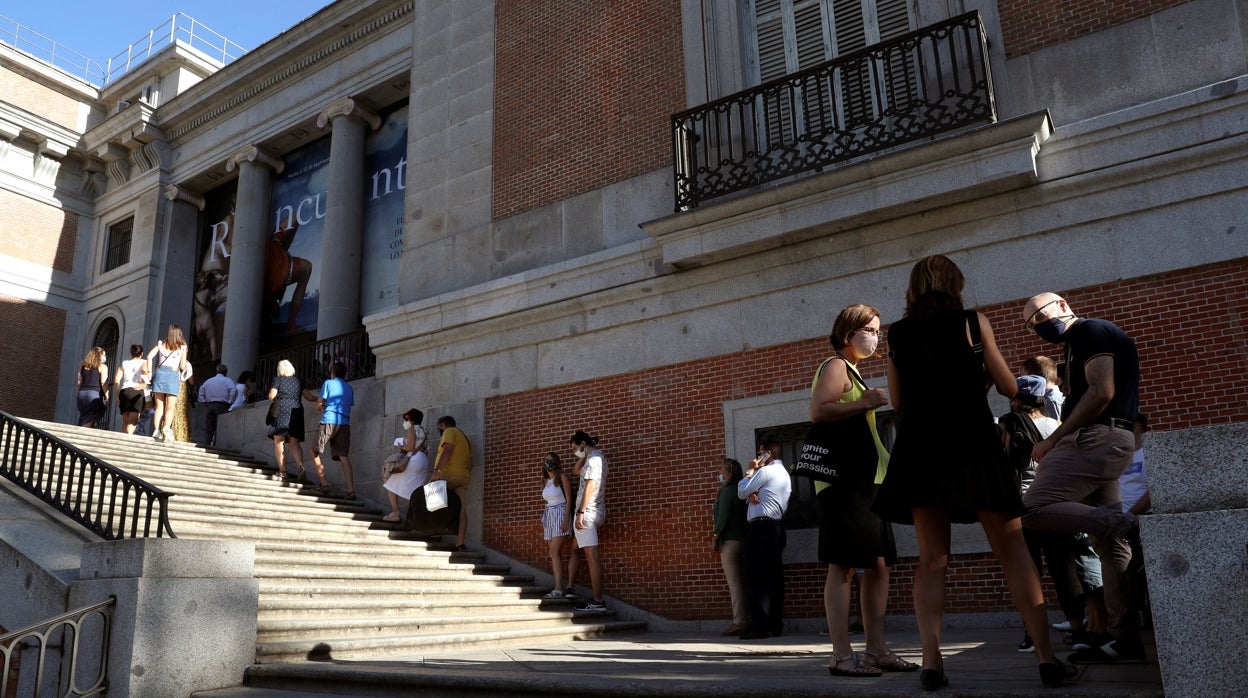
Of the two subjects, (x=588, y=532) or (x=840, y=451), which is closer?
(x=840, y=451)

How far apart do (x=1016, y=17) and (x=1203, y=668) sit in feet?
26.6

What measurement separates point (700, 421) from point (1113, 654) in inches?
250

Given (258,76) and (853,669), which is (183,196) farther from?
(853,669)

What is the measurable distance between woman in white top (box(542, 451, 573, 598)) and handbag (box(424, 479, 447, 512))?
1.42 metres

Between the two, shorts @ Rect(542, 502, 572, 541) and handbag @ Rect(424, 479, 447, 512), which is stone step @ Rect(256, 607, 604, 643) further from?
handbag @ Rect(424, 479, 447, 512)

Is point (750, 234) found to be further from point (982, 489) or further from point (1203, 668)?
point (1203, 668)

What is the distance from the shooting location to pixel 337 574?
859cm

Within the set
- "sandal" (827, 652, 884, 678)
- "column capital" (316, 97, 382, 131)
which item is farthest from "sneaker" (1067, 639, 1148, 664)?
"column capital" (316, 97, 382, 131)

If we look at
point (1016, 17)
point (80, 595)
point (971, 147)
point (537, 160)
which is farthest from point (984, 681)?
point (537, 160)

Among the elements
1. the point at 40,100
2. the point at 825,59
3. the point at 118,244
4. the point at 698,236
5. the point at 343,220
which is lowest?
the point at 698,236

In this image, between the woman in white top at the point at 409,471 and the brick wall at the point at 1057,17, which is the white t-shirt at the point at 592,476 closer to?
the woman in white top at the point at 409,471

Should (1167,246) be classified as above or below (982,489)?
above

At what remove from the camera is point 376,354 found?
14.0m

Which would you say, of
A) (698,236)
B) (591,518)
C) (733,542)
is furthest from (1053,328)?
(591,518)
